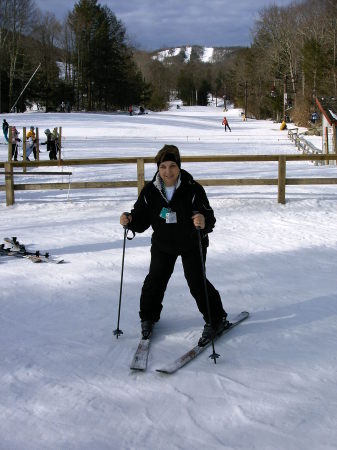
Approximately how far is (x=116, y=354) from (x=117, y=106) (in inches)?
2816

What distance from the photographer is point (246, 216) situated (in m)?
8.81

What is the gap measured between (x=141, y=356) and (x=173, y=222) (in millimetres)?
1054

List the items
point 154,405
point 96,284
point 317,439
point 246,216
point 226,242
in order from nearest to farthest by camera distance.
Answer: point 317,439
point 154,405
point 96,284
point 226,242
point 246,216

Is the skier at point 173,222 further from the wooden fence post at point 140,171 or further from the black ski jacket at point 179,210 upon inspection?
the wooden fence post at point 140,171

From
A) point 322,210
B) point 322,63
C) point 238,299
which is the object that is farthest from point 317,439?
point 322,63

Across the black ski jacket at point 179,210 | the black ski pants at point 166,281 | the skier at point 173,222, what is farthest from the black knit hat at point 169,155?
the black ski pants at point 166,281

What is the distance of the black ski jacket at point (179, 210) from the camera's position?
3.66 m

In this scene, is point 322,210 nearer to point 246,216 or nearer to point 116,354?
point 246,216

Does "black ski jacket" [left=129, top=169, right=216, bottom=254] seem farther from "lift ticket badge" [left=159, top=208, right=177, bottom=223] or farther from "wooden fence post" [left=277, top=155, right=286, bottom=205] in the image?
"wooden fence post" [left=277, top=155, right=286, bottom=205]

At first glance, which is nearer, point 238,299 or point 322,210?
point 238,299

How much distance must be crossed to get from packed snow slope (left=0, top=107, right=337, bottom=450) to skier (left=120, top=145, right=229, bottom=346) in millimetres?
428

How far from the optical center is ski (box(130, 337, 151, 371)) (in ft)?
11.3

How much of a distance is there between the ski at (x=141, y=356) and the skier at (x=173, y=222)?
4.4 inches

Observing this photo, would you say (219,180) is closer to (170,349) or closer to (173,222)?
(173,222)
